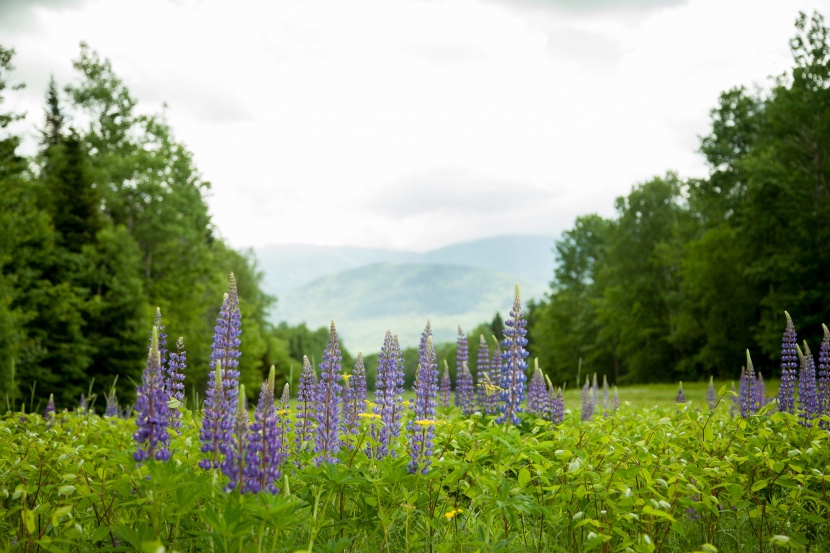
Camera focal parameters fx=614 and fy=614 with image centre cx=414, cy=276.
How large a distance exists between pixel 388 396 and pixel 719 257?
3855 cm

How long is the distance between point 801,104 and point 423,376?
34855mm

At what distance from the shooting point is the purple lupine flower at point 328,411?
17.0 ft

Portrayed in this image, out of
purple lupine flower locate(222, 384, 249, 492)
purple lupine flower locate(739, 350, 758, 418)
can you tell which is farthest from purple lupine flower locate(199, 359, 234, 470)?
purple lupine flower locate(739, 350, 758, 418)

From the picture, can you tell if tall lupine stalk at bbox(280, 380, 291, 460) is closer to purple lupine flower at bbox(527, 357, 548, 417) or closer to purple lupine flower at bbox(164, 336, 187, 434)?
purple lupine flower at bbox(164, 336, 187, 434)

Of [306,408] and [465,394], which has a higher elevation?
[306,408]

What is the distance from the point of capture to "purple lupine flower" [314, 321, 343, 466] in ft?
17.0

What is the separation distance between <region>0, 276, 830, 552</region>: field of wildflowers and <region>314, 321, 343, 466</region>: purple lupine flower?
0.02 metres

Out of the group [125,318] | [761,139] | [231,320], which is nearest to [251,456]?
[231,320]

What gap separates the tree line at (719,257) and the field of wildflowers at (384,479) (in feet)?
85.4

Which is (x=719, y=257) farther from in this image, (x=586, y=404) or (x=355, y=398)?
(x=355, y=398)

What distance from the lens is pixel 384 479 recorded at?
4.37 metres

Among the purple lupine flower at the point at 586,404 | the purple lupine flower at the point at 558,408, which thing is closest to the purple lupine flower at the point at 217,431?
the purple lupine flower at the point at 558,408

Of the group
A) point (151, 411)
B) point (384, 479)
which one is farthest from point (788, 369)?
point (151, 411)

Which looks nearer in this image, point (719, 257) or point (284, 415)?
point (284, 415)
